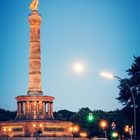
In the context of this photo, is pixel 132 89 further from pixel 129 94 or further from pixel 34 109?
pixel 34 109

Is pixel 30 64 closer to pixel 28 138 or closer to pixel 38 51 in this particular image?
pixel 38 51

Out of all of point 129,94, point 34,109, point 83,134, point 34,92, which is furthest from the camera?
point 83,134

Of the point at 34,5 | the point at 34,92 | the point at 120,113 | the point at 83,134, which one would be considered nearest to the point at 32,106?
the point at 34,92

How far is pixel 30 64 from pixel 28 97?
7185mm

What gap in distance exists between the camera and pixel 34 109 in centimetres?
8188

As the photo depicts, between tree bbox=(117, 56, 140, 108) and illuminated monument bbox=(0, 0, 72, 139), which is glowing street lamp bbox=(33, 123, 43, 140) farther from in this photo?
tree bbox=(117, 56, 140, 108)

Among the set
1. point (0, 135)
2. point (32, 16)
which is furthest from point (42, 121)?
point (32, 16)

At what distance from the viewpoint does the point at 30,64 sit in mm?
85000

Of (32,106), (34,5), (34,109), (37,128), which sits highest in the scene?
(34,5)

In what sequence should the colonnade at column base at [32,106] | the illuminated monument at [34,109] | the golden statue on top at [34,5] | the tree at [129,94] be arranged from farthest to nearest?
1. the golden statue on top at [34,5]
2. the colonnade at column base at [32,106]
3. the illuminated monument at [34,109]
4. the tree at [129,94]

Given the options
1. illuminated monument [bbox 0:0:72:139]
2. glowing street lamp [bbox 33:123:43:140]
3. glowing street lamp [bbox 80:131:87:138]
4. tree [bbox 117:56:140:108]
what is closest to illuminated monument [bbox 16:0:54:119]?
illuminated monument [bbox 0:0:72:139]

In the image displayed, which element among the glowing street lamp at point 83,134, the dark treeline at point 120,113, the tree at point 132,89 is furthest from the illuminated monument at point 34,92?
the tree at point 132,89

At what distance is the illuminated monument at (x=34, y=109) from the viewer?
255 ft

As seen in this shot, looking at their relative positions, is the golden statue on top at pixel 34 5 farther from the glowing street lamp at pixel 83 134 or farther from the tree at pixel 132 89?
the tree at pixel 132 89
